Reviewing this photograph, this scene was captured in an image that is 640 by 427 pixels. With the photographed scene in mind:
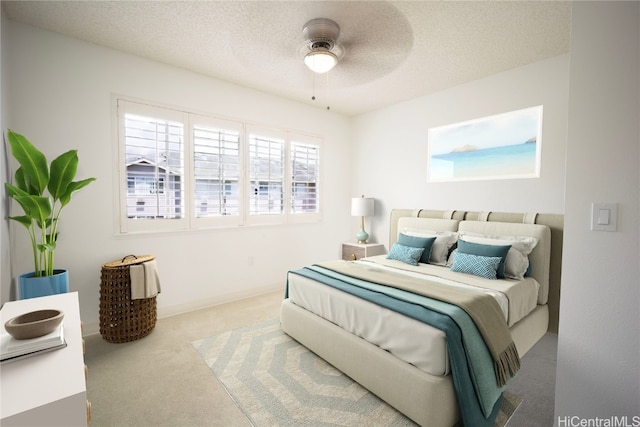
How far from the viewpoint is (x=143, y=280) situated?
269 cm

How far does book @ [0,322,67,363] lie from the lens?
3.59ft

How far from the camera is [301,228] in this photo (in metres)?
4.55

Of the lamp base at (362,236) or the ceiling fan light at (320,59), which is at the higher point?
the ceiling fan light at (320,59)

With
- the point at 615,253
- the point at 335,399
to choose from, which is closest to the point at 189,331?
the point at 335,399

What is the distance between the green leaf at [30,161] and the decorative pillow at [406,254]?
3.30 metres

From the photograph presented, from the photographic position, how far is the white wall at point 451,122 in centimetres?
298

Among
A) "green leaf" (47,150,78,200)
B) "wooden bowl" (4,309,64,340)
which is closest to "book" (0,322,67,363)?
"wooden bowl" (4,309,64,340)

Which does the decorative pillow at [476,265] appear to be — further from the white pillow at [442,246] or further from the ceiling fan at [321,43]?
the ceiling fan at [321,43]

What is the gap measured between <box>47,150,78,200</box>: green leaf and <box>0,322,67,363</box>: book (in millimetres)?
1461

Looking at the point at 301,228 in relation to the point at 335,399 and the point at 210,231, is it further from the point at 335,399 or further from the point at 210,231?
the point at 335,399

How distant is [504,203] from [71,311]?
13.0 feet

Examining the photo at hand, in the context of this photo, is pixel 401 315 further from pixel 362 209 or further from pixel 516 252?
pixel 362 209

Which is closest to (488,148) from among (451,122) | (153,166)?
(451,122)

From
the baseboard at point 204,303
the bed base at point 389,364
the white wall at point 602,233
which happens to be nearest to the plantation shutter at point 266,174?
the baseboard at point 204,303
